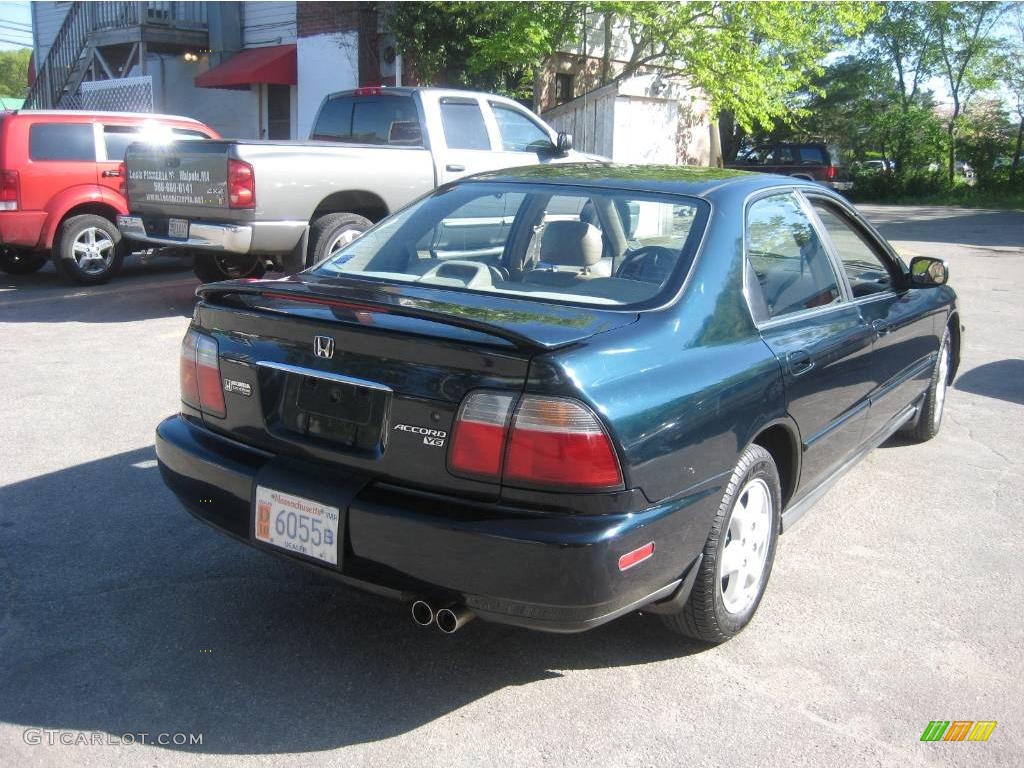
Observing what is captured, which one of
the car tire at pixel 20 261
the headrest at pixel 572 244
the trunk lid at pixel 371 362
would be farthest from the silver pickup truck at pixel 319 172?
the trunk lid at pixel 371 362

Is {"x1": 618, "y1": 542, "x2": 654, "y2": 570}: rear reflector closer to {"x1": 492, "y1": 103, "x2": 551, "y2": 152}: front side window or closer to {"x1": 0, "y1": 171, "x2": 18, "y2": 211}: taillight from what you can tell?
{"x1": 492, "y1": 103, "x2": 551, "y2": 152}: front side window

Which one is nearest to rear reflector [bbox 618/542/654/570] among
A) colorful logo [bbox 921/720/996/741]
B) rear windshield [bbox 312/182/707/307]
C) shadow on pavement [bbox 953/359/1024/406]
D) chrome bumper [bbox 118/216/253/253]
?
rear windshield [bbox 312/182/707/307]

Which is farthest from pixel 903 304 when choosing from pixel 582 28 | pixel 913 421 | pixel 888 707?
pixel 582 28

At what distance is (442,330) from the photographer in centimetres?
286

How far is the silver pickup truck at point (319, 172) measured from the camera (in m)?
8.38

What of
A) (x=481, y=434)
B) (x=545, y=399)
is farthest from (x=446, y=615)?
(x=545, y=399)

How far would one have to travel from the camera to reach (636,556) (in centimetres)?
279

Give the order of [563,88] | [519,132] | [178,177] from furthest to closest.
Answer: [563,88], [519,132], [178,177]

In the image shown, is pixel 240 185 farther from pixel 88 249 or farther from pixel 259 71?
pixel 259 71

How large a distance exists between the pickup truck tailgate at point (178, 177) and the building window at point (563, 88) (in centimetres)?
1286

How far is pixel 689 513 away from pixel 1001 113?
117ft

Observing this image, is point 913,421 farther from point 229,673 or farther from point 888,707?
point 229,673

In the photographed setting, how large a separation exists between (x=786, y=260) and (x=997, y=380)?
427 centimetres

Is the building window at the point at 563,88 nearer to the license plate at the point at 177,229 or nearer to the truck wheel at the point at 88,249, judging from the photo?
the truck wheel at the point at 88,249
